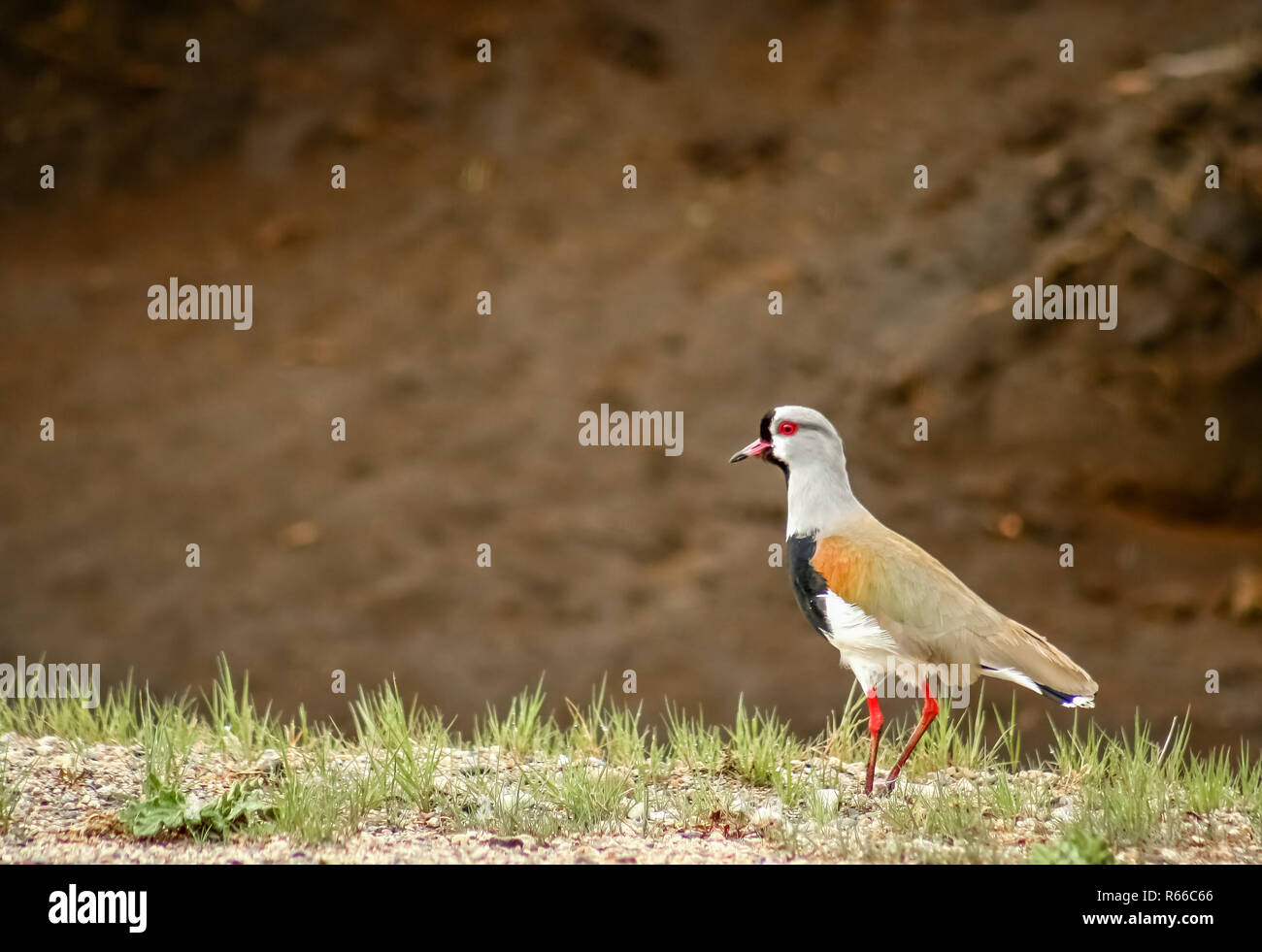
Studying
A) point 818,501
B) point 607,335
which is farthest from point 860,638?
point 607,335

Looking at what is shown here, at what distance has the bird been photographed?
125 inches

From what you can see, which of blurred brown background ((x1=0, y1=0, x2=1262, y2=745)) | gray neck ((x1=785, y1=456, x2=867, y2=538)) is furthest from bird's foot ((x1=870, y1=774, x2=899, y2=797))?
blurred brown background ((x1=0, y1=0, x2=1262, y2=745))

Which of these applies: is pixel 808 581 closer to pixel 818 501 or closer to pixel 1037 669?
pixel 818 501

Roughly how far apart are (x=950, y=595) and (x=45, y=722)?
107 inches

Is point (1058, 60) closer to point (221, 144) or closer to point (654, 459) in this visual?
point (654, 459)

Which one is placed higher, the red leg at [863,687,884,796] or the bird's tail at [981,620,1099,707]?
the bird's tail at [981,620,1099,707]

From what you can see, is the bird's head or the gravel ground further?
the bird's head

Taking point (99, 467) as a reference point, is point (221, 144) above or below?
above

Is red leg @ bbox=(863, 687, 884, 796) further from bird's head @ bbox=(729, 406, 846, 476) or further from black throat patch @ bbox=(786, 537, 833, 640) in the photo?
bird's head @ bbox=(729, 406, 846, 476)

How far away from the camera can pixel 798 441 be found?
11.0 ft

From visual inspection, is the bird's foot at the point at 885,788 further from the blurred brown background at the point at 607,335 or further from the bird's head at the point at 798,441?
the blurred brown background at the point at 607,335
